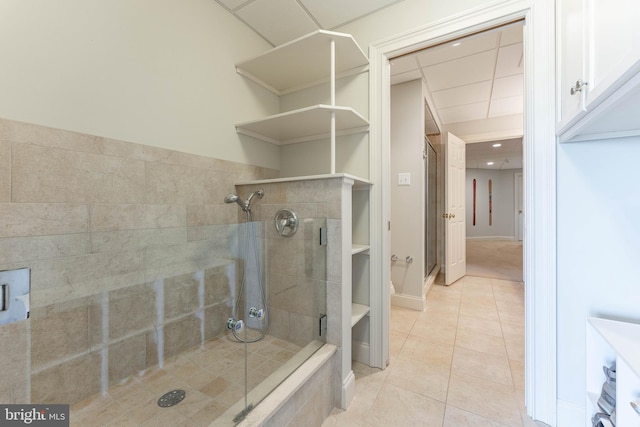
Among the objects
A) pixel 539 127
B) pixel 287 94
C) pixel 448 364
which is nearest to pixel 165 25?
pixel 287 94

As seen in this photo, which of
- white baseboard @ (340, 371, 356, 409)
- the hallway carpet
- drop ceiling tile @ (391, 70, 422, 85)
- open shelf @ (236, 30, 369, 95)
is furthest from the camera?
the hallway carpet

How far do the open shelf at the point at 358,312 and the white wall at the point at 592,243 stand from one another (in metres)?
0.99

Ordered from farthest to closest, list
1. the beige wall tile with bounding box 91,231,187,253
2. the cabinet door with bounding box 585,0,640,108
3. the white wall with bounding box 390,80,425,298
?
the white wall with bounding box 390,80,425,298
the beige wall tile with bounding box 91,231,187,253
the cabinet door with bounding box 585,0,640,108

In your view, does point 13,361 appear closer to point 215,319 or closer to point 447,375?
point 215,319

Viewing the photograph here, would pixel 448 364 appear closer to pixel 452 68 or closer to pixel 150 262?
pixel 150 262

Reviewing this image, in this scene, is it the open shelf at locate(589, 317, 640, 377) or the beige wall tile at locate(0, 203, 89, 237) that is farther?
the beige wall tile at locate(0, 203, 89, 237)

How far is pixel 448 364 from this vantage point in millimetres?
1725

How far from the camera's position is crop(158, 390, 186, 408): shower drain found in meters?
1.06

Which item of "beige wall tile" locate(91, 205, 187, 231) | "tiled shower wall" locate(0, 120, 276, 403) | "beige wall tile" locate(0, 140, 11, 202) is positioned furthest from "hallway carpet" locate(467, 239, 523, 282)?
"beige wall tile" locate(0, 140, 11, 202)

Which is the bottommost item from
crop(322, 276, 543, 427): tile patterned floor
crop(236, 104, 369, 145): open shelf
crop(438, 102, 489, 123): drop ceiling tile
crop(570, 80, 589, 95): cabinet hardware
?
crop(322, 276, 543, 427): tile patterned floor

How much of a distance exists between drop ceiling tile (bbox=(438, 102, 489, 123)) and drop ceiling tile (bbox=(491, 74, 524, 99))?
0.27m

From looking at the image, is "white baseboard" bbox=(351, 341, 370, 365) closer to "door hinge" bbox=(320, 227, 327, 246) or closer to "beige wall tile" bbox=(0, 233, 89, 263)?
"door hinge" bbox=(320, 227, 327, 246)

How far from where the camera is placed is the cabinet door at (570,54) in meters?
0.97

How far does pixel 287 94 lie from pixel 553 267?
2157 millimetres
